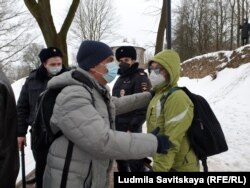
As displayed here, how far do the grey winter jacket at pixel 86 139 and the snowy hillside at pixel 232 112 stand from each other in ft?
12.7

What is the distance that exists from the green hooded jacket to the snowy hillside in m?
3.48

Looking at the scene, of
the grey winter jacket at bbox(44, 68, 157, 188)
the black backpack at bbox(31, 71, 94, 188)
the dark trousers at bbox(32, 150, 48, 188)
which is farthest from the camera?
the dark trousers at bbox(32, 150, 48, 188)

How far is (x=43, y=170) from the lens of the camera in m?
2.50

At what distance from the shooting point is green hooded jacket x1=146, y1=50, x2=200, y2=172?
2754mm

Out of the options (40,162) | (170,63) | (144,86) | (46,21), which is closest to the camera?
(40,162)

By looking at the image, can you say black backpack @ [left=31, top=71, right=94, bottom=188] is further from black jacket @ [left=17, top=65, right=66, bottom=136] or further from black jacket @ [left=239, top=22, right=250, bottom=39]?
black jacket @ [left=239, top=22, right=250, bottom=39]

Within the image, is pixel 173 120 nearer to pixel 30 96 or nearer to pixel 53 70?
pixel 53 70

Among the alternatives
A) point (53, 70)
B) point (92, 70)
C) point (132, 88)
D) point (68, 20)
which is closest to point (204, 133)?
point (92, 70)

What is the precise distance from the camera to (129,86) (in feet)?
15.3

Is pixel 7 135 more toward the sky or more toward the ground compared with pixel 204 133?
more toward the sky

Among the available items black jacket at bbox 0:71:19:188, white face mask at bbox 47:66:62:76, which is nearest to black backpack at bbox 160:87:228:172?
black jacket at bbox 0:71:19:188

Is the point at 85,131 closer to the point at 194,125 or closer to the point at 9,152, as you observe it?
the point at 9,152

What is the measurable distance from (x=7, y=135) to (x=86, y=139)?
1.47 ft

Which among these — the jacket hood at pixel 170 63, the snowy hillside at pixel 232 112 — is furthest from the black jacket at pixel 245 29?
the jacket hood at pixel 170 63
